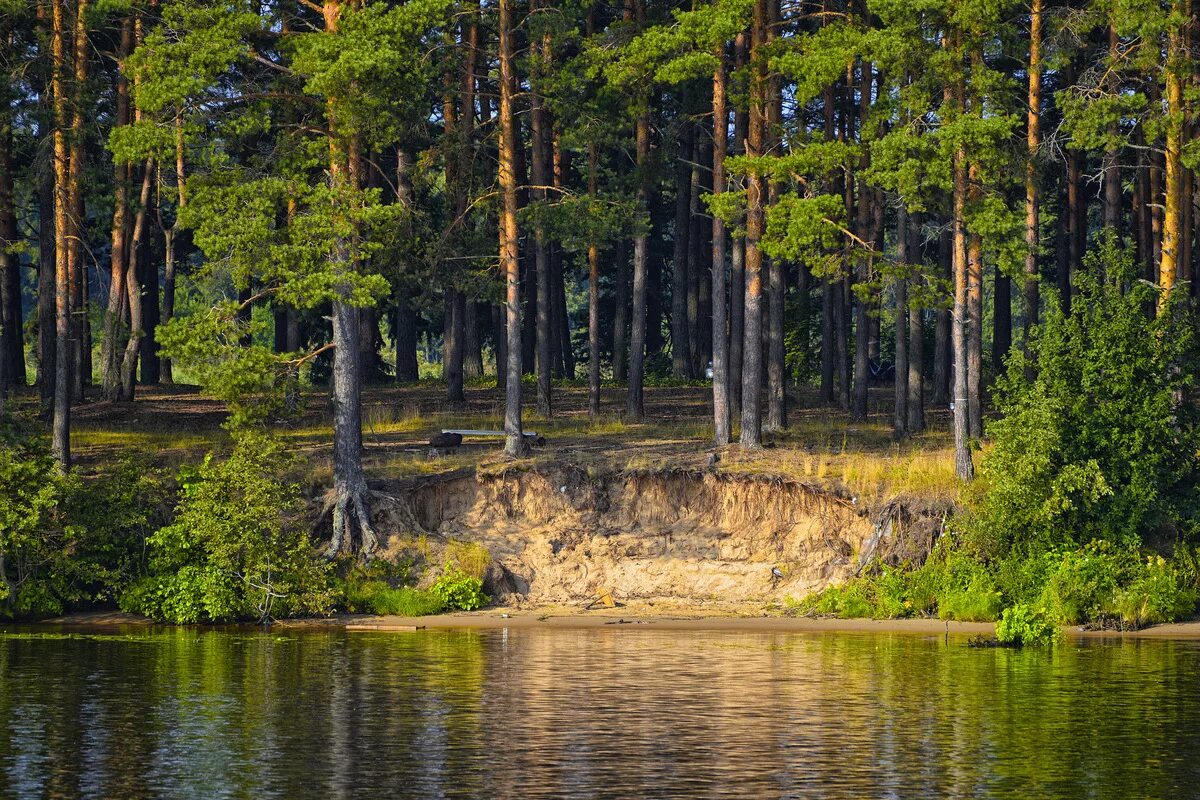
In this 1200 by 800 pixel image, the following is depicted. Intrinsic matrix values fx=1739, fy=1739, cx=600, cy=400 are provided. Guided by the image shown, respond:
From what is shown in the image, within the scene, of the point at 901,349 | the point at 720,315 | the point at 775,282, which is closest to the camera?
the point at 720,315

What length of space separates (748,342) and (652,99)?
53.7 ft

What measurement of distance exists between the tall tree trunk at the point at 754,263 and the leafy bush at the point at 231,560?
11.2 metres

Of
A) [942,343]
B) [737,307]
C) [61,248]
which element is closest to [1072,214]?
[942,343]

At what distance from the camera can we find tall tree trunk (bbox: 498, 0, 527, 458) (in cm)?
4097

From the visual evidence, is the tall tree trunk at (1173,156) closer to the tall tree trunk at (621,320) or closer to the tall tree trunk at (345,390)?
the tall tree trunk at (345,390)

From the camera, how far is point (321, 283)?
122 ft

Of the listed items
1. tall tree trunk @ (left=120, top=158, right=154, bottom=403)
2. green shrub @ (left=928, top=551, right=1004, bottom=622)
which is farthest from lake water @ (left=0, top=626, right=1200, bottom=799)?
tall tree trunk @ (left=120, top=158, right=154, bottom=403)

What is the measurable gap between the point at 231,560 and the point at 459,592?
484 cm

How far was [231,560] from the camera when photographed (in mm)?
35531

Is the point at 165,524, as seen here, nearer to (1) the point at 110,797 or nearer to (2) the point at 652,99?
(1) the point at 110,797

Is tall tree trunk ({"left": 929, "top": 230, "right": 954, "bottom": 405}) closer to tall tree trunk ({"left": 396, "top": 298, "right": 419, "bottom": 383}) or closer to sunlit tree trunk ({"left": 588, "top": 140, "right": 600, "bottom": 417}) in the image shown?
sunlit tree trunk ({"left": 588, "top": 140, "right": 600, "bottom": 417})

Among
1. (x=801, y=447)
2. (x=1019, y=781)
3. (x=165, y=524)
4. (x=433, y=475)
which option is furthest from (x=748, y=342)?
(x=1019, y=781)

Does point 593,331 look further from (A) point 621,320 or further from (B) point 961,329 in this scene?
(B) point 961,329

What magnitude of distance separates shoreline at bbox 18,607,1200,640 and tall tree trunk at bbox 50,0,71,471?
14.6 feet
